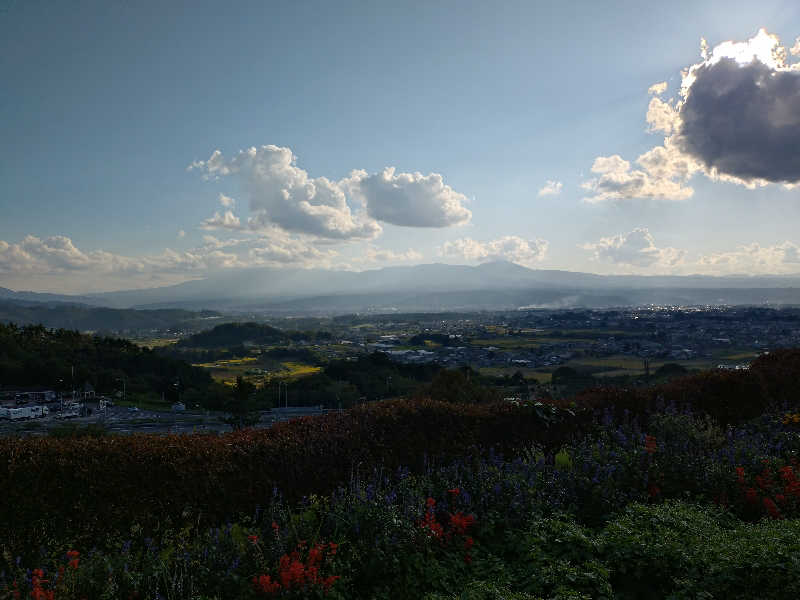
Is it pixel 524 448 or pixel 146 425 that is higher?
pixel 524 448

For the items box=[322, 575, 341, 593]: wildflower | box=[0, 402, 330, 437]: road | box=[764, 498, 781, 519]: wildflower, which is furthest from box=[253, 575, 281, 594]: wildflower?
box=[0, 402, 330, 437]: road

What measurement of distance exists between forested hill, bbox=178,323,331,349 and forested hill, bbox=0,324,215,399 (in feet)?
120

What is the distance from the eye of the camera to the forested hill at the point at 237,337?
294 ft

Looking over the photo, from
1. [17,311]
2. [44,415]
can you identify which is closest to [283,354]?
[44,415]

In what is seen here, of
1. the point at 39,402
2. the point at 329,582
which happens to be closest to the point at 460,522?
the point at 329,582

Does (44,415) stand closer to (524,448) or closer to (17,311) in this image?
(524,448)

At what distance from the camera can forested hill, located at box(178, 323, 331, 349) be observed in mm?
89500

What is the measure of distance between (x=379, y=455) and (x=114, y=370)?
44.3m

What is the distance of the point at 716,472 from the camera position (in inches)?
214

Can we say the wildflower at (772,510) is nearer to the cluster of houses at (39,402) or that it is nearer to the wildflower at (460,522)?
the wildflower at (460,522)

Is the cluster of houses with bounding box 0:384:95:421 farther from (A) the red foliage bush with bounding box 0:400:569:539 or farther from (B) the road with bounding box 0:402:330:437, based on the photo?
(A) the red foliage bush with bounding box 0:400:569:539

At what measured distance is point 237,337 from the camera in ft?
307

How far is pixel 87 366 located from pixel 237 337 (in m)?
54.1

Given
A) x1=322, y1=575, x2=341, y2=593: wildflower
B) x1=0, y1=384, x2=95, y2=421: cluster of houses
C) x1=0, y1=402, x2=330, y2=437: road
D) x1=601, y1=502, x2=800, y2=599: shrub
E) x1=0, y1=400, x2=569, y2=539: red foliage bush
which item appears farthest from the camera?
x1=0, y1=384, x2=95, y2=421: cluster of houses
